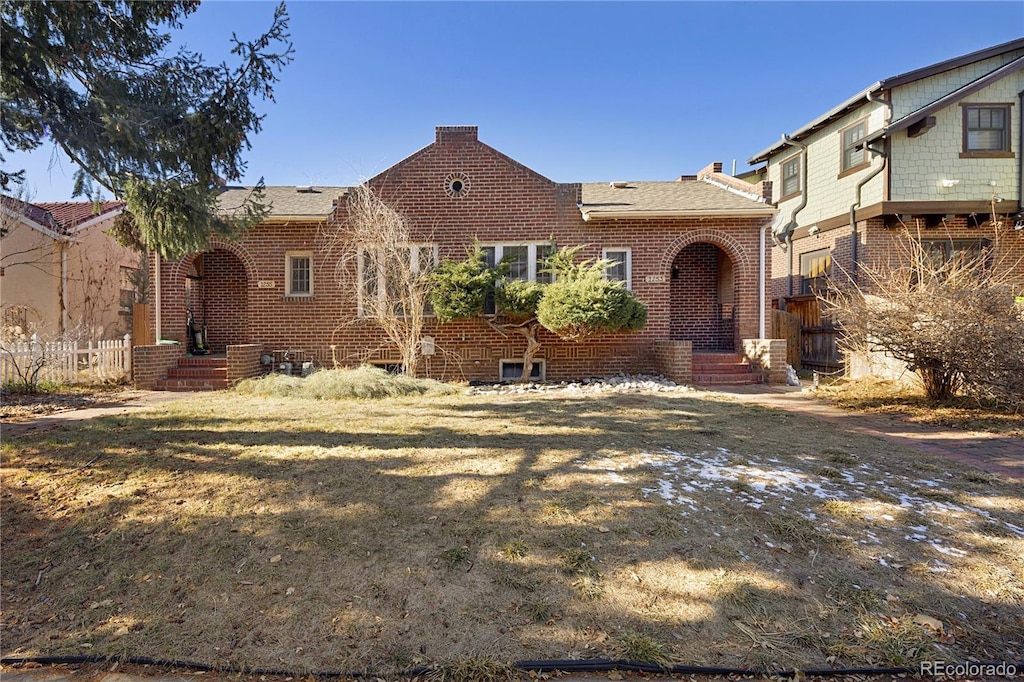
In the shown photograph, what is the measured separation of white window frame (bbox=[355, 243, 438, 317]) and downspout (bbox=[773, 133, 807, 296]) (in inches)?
491

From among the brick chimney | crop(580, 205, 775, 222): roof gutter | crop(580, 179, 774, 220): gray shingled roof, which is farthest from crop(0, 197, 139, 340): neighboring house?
crop(580, 179, 774, 220): gray shingled roof

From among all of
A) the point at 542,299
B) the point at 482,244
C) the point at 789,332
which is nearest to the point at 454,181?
the point at 482,244

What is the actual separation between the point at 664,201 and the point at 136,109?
10.5 metres

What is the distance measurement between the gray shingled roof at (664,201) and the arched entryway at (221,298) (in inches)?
358

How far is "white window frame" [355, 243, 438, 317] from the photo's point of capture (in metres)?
10.5

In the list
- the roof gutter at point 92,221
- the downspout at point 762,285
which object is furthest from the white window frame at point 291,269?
the downspout at point 762,285

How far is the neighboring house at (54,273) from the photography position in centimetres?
1344

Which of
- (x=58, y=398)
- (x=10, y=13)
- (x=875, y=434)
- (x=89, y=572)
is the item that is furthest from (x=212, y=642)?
(x=58, y=398)

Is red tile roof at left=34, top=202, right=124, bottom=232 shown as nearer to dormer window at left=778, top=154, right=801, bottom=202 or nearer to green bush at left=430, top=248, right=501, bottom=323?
green bush at left=430, top=248, right=501, bottom=323

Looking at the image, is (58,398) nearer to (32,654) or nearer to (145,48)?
(145,48)

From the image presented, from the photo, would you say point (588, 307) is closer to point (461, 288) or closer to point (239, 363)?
point (461, 288)

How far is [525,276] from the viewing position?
11.8 m

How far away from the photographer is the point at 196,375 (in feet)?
34.4

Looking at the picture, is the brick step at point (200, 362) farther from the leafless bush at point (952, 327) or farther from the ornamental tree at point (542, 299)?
the leafless bush at point (952, 327)
